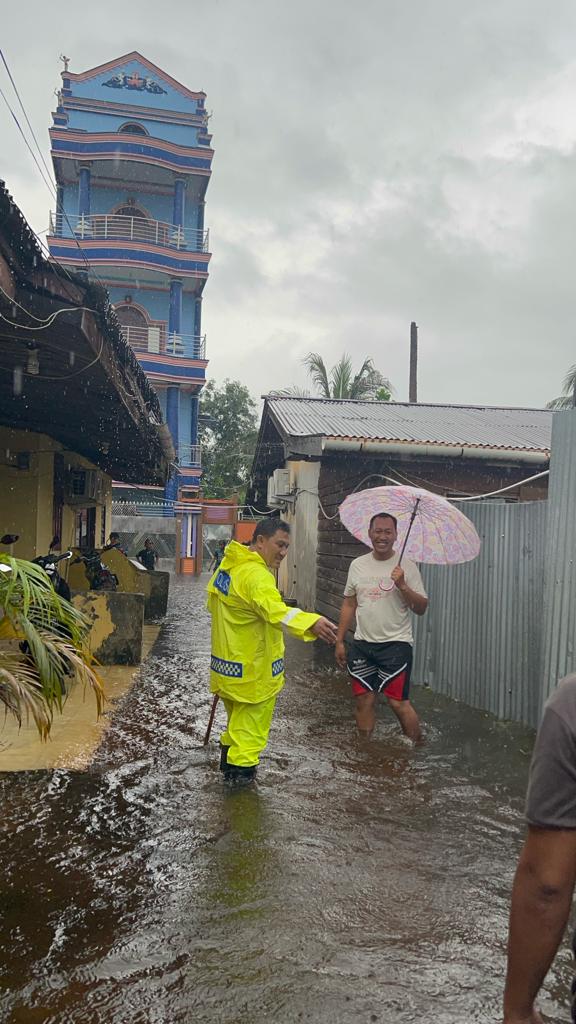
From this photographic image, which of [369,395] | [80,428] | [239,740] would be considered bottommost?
[239,740]

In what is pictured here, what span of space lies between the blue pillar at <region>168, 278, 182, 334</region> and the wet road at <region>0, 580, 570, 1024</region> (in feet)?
95.4

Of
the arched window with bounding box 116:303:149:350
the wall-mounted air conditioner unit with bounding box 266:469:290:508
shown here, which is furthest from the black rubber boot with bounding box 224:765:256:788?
the arched window with bounding box 116:303:149:350

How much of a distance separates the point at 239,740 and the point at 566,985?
2416 millimetres

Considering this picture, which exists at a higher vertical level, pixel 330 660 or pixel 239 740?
pixel 239 740

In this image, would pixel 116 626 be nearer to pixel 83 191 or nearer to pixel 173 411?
pixel 173 411

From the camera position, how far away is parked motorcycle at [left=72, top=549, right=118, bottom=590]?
11984 mm

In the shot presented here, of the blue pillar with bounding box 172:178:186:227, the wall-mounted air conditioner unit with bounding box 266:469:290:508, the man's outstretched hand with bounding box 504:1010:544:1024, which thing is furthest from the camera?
the blue pillar with bounding box 172:178:186:227

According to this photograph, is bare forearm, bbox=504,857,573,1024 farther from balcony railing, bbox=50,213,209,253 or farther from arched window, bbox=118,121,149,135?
arched window, bbox=118,121,149,135

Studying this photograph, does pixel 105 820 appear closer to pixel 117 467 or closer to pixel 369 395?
pixel 117 467

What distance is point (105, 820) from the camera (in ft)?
14.1

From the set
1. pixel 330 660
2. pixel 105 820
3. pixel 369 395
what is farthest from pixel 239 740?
pixel 369 395

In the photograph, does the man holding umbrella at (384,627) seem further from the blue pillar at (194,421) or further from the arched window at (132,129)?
the arched window at (132,129)

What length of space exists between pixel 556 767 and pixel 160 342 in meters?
33.6

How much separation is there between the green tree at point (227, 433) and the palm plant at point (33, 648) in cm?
3600
